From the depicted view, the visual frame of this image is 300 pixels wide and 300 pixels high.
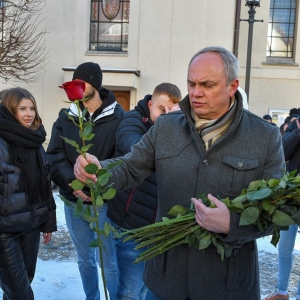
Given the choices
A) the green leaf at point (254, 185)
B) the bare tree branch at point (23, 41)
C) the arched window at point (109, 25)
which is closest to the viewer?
the green leaf at point (254, 185)

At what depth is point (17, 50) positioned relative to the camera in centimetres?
1140

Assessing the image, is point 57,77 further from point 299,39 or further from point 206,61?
point 206,61

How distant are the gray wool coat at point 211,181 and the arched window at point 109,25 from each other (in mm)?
11657

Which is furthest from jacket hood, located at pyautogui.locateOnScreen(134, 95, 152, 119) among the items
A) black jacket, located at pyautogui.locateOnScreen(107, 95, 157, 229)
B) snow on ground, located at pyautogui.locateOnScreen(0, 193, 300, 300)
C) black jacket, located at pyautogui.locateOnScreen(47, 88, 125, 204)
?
snow on ground, located at pyautogui.locateOnScreen(0, 193, 300, 300)

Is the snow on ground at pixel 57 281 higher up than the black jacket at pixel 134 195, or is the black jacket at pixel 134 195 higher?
the black jacket at pixel 134 195

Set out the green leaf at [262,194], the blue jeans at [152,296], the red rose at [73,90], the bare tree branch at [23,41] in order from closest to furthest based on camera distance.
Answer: the red rose at [73,90]
the green leaf at [262,194]
the blue jeans at [152,296]
the bare tree branch at [23,41]

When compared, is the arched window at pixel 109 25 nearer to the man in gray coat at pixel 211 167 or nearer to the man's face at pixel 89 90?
the man's face at pixel 89 90

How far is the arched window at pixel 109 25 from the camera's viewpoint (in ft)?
44.1

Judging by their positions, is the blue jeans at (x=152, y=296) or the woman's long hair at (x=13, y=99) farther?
the woman's long hair at (x=13, y=99)

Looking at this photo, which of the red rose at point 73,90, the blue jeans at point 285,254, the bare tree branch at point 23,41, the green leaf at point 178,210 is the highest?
the bare tree branch at point 23,41

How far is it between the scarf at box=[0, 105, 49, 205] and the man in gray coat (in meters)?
1.28

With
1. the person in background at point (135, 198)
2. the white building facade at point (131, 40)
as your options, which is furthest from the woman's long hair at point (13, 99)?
the white building facade at point (131, 40)

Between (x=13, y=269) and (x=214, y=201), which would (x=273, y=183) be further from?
(x=13, y=269)

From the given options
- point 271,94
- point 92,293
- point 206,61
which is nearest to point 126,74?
point 271,94
